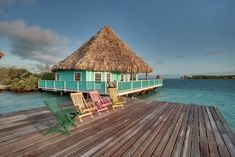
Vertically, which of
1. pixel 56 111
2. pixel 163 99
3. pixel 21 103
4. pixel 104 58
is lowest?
pixel 163 99

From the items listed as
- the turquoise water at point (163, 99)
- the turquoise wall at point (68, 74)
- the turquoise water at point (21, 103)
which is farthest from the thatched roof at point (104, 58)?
the turquoise water at point (21, 103)

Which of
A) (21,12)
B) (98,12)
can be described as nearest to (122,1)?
(98,12)

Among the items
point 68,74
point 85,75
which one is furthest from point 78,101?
point 68,74

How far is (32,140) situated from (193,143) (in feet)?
11.8

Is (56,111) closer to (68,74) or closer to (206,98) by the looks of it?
(68,74)

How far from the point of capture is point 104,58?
1680 centimetres

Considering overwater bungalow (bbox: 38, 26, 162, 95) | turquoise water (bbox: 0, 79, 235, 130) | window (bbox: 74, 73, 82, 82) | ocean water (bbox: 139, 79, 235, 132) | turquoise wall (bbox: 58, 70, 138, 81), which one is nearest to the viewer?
turquoise water (bbox: 0, 79, 235, 130)

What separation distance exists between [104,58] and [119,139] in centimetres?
1398

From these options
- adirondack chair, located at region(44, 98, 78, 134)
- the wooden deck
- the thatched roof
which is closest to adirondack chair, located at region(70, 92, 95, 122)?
the wooden deck

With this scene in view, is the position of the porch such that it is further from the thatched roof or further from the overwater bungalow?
the thatched roof

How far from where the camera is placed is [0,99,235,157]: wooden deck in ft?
9.24

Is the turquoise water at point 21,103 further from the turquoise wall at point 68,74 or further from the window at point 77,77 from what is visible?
the turquoise wall at point 68,74

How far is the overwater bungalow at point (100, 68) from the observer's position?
14367 mm

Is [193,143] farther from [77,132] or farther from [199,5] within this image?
[199,5]
